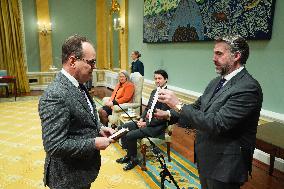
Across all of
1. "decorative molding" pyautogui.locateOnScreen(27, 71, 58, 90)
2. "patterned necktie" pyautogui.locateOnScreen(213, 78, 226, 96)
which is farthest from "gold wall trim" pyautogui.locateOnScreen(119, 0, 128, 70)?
"patterned necktie" pyautogui.locateOnScreen(213, 78, 226, 96)

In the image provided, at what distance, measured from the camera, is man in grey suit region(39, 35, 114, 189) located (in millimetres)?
1250

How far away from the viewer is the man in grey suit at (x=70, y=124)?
49.2 inches

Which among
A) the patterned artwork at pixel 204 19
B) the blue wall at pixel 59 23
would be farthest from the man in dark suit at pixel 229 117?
the blue wall at pixel 59 23

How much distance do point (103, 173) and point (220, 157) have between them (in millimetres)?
2006

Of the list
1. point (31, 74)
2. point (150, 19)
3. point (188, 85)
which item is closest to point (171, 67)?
point (188, 85)

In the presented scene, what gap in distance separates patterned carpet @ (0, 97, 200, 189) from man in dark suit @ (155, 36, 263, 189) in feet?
4.41

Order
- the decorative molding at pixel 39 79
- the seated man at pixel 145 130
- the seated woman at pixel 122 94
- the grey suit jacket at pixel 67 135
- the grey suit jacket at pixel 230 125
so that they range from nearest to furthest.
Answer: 1. the grey suit jacket at pixel 67 135
2. the grey suit jacket at pixel 230 125
3. the seated man at pixel 145 130
4. the seated woman at pixel 122 94
5. the decorative molding at pixel 39 79

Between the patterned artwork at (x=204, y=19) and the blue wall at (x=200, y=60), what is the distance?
140mm

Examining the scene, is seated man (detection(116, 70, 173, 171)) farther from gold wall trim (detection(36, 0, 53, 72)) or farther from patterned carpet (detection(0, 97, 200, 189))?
gold wall trim (detection(36, 0, 53, 72))

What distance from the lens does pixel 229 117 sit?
1548 mm

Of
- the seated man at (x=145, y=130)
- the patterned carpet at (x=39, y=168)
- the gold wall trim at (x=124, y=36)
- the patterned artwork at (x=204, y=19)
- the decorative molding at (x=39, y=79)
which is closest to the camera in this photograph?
the patterned carpet at (x=39, y=168)

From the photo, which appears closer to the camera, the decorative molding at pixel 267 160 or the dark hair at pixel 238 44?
the dark hair at pixel 238 44

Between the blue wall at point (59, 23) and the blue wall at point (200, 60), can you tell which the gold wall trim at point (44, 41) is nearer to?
the blue wall at point (59, 23)

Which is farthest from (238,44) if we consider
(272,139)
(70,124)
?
(272,139)
